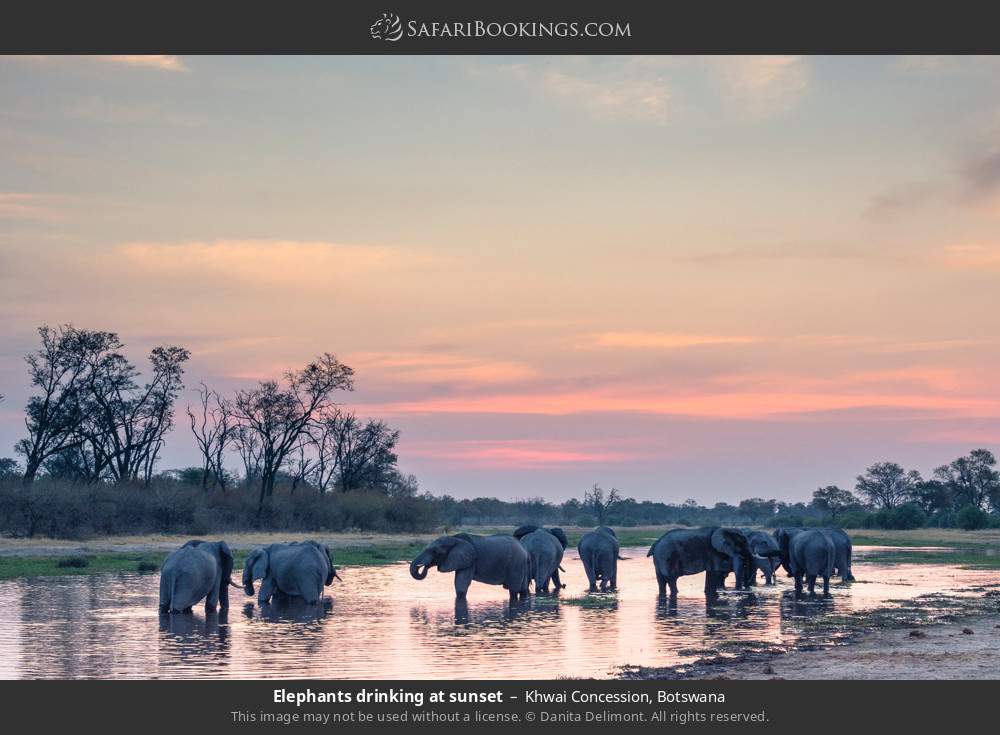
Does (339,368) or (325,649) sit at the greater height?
(339,368)

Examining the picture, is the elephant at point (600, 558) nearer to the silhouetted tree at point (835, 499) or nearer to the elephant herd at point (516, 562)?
the elephant herd at point (516, 562)

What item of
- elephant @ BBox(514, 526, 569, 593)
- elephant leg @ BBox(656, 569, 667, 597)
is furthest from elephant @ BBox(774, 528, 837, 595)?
elephant @ BBox(514, 526, 569, 593)

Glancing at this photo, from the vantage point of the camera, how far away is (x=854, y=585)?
123ft

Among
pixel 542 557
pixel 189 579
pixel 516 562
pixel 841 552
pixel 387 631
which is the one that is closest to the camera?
pixel 387 631

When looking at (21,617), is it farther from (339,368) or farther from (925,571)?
(339,368)

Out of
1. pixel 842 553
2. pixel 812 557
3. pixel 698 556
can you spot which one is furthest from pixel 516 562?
pixel 842 553

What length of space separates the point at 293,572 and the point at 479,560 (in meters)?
5.20

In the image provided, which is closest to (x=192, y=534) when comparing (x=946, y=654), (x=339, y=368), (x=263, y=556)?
(x=339, y=368)

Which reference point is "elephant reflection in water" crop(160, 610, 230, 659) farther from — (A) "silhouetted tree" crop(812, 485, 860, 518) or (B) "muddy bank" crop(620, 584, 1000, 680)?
(A) "silhouetted tree" crop(812, 485, 860, 518)

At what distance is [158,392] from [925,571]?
58.5 m

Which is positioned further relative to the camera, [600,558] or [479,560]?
[600,558]

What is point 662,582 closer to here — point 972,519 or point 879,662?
point 879,662

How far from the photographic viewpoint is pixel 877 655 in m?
18.8

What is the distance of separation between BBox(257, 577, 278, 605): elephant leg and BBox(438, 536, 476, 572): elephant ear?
4459mm
